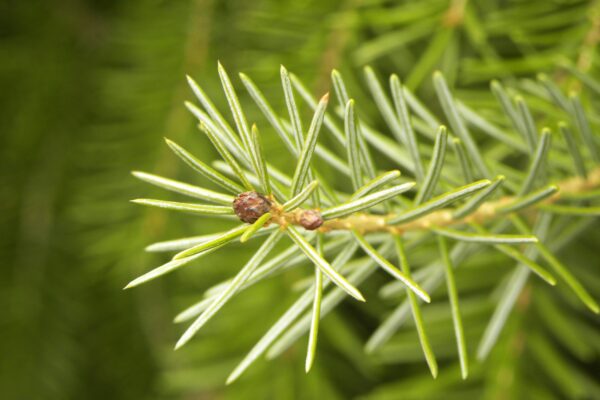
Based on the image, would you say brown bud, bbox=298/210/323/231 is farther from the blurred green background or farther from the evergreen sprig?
the blurred green background

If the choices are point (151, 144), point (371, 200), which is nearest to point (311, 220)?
point (371, 200)

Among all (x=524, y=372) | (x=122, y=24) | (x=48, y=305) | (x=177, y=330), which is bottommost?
(x=524, y=372)

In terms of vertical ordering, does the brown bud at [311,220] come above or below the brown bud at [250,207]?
below

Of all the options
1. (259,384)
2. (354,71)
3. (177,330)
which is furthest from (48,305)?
(354,71)

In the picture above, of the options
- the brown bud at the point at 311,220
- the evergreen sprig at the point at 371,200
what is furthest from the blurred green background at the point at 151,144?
the brown bud at the point at 311,220

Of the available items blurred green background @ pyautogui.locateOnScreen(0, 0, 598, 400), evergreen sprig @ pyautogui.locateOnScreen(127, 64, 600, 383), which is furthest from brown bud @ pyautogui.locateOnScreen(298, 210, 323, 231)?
blurred green background @ pyautogui.locateOnScreen(0, 0, 598, 400)

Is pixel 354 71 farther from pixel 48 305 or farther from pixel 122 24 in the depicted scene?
pixel 48 305

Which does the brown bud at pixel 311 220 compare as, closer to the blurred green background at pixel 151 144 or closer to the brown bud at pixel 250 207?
the brown bud at pixel 250 207
